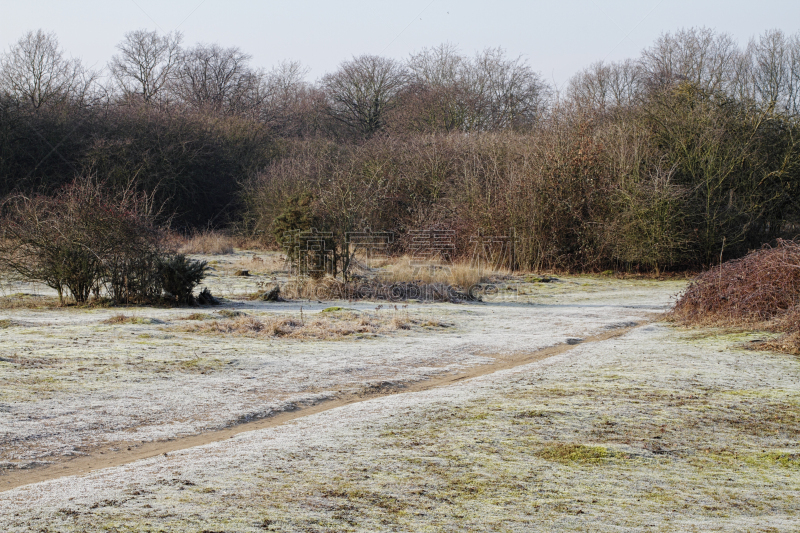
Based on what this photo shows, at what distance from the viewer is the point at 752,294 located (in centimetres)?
1168

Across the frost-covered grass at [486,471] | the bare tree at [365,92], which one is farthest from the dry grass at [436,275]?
the bare tree at [365,92]

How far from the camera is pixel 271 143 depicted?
41.1 meters

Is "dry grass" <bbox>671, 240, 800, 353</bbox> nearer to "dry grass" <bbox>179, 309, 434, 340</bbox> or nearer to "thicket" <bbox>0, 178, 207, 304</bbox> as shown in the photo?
"dry grass" <bbox>179, 309, 434, 340</bbox>

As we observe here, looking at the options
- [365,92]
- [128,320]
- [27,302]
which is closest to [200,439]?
[128,320]

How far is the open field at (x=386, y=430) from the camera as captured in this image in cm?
375

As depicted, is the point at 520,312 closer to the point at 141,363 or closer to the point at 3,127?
the point at 141,363

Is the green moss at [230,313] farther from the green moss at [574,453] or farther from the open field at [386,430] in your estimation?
the green moss at [574,453]

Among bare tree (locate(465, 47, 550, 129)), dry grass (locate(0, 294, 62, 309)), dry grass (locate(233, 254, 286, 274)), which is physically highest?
bare tree (locate(465, 47, 550, 129))

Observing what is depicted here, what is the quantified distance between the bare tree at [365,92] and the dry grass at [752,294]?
35.0 meters

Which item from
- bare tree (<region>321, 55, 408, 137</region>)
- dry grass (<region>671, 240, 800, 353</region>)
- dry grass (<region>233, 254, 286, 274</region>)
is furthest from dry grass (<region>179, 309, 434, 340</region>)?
bare tree (<region>321, 55, 408, 137</region>)

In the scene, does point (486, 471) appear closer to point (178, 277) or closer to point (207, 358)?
point (207, 358)

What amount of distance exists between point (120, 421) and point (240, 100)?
4748 centimetres

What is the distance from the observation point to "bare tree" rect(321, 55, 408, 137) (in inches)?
1850

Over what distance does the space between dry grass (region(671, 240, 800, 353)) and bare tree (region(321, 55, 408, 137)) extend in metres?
35.0
